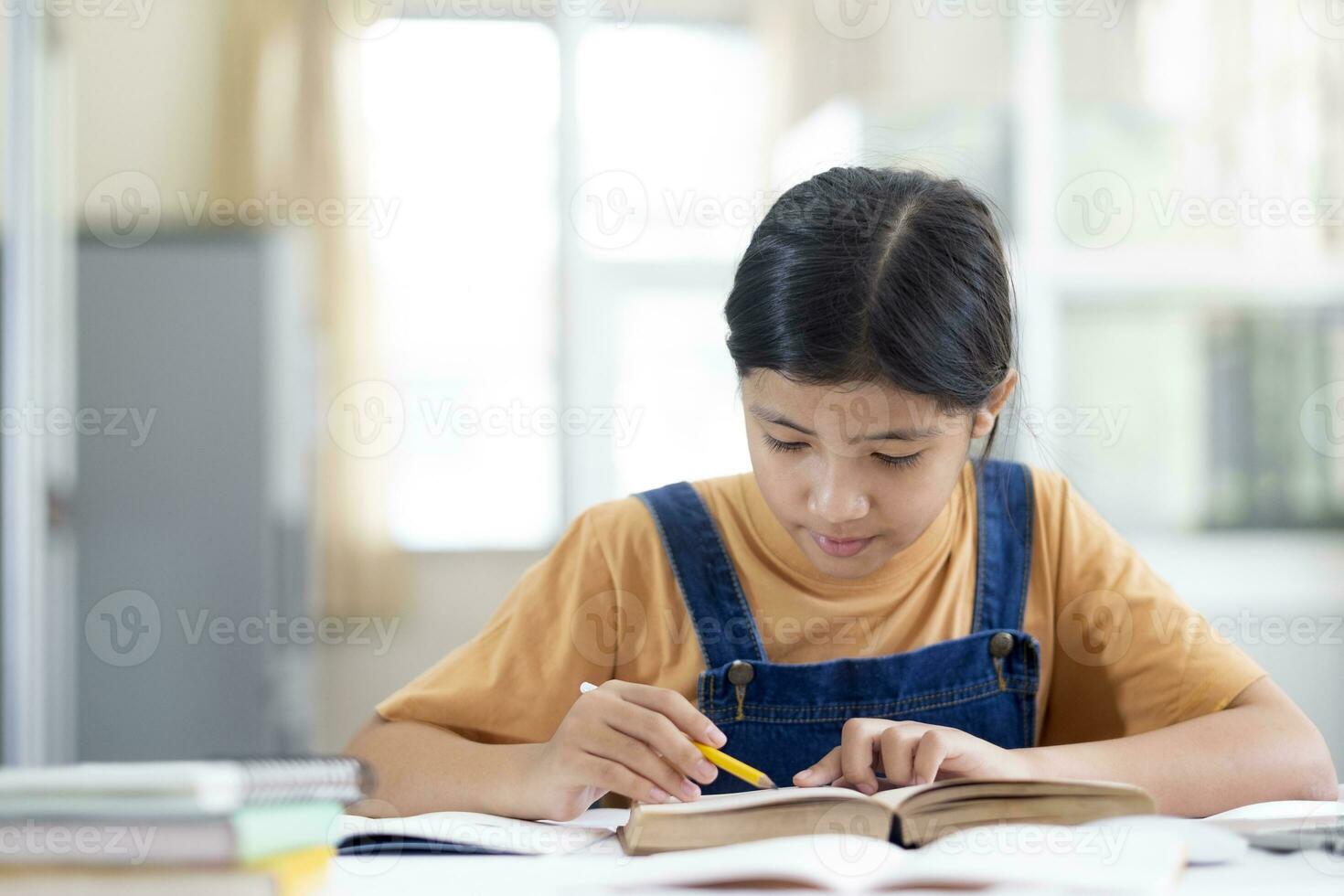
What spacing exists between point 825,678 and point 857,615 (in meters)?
0.11

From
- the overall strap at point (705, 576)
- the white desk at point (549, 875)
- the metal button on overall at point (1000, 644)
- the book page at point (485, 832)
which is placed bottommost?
the book page at point (485, 832)

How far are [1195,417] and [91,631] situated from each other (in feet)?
8.49

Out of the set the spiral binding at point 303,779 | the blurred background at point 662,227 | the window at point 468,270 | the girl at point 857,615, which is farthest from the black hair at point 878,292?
the window at point 468,270

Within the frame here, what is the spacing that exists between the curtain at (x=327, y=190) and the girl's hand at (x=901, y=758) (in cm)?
229

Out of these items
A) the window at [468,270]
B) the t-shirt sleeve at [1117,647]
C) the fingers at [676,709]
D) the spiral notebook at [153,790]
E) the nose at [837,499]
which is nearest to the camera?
the spiral notebook at [153,790]

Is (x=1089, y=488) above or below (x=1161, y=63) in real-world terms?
below

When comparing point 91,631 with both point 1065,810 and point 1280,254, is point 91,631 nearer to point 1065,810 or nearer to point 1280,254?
point 1065,810

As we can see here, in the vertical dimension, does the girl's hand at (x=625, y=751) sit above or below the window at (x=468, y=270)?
below

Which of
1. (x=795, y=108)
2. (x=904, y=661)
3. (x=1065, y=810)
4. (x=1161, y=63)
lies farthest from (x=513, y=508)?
(x=1065, y=810)

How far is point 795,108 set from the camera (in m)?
2.99

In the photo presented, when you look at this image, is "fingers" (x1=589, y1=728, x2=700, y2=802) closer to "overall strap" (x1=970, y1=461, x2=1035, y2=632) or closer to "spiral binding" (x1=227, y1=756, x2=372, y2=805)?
"spiral binding" (x1=227, y1=756, x2=372, y2=805)

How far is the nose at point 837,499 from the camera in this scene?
38.7 inches

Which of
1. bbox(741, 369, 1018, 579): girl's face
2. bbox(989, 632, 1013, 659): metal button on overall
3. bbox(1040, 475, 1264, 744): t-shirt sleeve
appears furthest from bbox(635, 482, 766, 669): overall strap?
bbox(1040, 475, 1264, 744): t-shirt sleeve

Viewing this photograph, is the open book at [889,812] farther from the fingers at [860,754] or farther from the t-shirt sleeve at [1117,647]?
the t-shirt sleeve at [1117,647]
